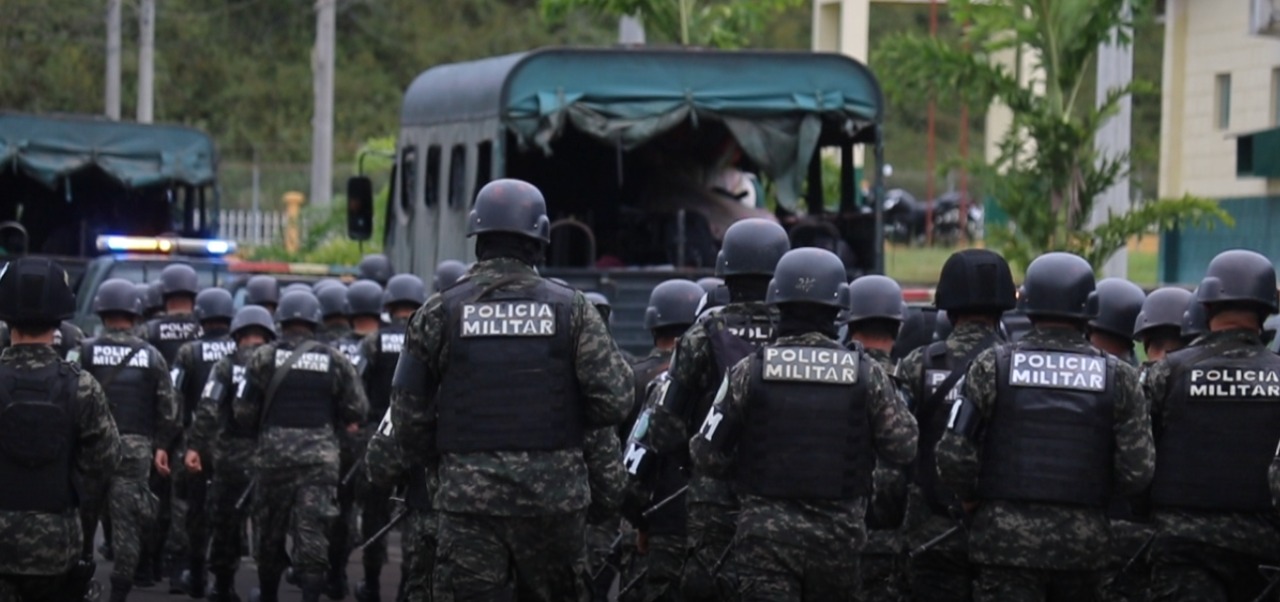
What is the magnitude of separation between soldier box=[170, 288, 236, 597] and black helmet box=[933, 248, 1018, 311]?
5.99 m

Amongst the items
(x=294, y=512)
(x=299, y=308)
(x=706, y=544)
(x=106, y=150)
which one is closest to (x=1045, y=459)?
(x=706, y=544)

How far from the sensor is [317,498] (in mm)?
13352

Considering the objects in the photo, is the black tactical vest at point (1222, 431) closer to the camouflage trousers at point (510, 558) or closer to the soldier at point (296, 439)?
the camouflage trousers at point (510, 558)

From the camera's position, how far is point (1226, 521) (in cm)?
919

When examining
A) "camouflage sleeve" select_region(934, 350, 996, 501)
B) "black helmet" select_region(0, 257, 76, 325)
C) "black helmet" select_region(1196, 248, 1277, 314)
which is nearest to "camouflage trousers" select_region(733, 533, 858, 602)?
"camouflage sleeve" select_region(934, 350, 996, 501)

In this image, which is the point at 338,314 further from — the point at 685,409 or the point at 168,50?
the point at 168,50

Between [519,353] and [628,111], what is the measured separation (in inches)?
305

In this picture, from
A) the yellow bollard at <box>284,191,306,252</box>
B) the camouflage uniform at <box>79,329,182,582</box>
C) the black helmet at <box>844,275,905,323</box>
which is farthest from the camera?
the yellow bollard at <box>284,191,306,252</box>

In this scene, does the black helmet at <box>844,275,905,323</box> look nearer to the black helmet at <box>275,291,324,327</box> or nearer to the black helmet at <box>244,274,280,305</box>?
the black helmet at <box>275,291,324,327</box>

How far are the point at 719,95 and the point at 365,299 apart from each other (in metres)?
3.06

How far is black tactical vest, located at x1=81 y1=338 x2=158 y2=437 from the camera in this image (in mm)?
13250

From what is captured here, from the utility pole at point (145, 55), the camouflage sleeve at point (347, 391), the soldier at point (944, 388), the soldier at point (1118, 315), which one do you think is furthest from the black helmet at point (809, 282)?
the utility pole at point (145, 55)

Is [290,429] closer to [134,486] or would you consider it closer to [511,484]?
[134,486]

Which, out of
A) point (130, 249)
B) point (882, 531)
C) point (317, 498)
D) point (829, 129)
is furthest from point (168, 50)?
point (882, 531)
